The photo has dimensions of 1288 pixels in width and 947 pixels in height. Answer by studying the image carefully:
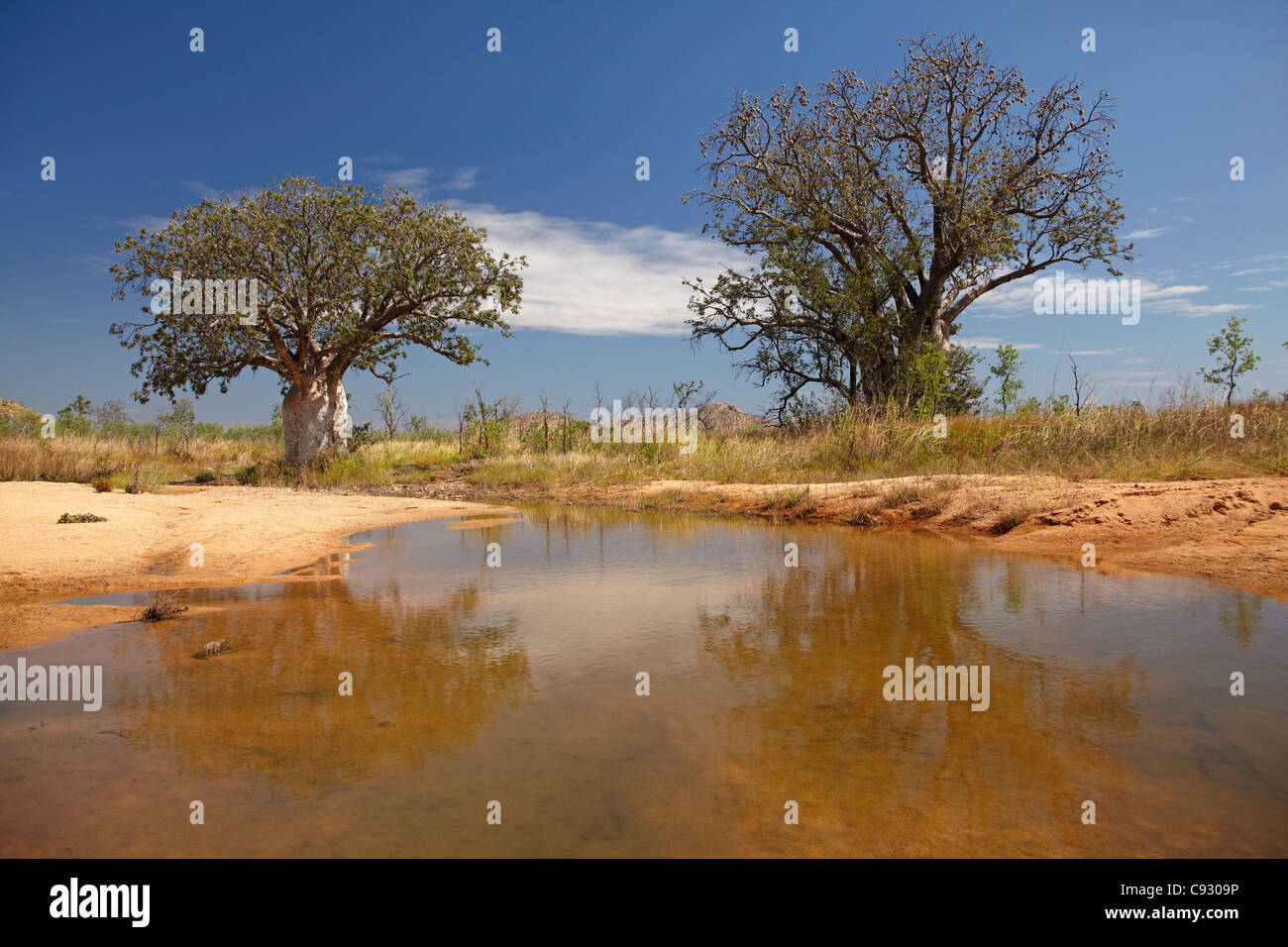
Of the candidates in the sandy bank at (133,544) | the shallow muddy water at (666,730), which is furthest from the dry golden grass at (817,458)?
the shallow muddy water at (666,730)

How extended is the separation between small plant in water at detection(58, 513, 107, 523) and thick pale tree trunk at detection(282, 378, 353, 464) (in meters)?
12.2

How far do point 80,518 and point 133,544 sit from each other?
4.57 ft

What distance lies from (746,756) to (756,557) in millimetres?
4914

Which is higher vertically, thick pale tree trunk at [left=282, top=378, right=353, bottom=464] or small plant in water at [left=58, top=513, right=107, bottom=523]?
thick pale tree trunk at [left=282, top=378, right=353, bottom=464]

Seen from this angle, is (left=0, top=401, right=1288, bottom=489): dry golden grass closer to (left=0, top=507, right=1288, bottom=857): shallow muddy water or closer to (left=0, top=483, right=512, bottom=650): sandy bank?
(left=0, top=483, right=512, bottom=650): sandy bank

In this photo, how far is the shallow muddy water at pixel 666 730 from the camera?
7.92 feet

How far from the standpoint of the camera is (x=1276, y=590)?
5602mm

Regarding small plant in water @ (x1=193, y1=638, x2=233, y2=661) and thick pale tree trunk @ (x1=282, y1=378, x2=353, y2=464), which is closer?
small plant in water @ (x1=193, y1=638, x2=233, y2=661)

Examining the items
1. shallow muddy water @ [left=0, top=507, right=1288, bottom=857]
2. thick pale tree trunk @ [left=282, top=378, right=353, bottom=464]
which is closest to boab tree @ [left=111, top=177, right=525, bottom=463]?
thick pale tree trunk @ [left=282, top=378, right=353, bottom=464]

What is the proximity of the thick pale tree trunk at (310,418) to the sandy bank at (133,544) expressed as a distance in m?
8.48

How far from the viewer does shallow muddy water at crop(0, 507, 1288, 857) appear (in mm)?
2414

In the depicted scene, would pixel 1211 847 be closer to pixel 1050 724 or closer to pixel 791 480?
pixel 1050 724

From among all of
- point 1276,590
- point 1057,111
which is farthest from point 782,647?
point 1057,111

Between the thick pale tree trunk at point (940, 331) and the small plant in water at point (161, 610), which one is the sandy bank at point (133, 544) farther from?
the thick pale tree trunk at point (940, 331)
